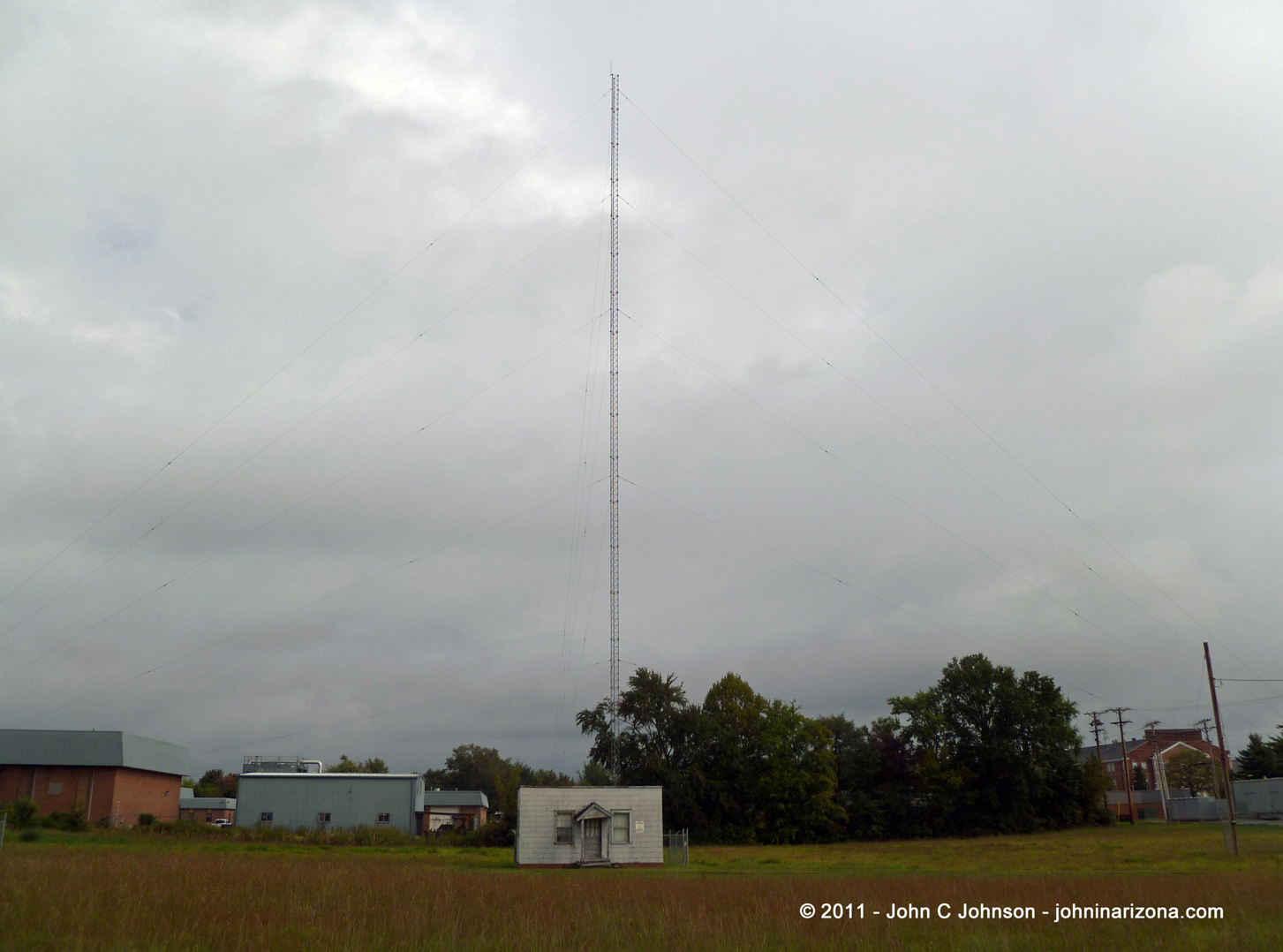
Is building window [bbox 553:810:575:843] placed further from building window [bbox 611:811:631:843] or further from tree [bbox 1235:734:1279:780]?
tree [bbox 1235:734:1279:780]

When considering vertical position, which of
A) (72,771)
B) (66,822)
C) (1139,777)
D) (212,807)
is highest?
(72,771)

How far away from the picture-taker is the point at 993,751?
66.9 meters

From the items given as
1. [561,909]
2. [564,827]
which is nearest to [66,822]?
[564,827]

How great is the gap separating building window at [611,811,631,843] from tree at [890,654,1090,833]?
3615 cm

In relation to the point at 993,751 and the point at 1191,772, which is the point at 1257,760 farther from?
the point at 993,751

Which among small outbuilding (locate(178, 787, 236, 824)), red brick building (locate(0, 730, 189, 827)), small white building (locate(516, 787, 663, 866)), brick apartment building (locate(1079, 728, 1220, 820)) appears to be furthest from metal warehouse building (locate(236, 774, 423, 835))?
brick apartment building (locate(1079, 728, 1220, 820))

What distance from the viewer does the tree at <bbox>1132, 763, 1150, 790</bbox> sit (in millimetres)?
110575

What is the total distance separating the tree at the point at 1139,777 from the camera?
110575 millimetres

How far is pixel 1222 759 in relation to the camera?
3903 cm

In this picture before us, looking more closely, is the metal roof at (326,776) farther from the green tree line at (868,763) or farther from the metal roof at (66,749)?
the green tree line at (868,763)

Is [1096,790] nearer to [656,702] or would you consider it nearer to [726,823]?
[726,823]

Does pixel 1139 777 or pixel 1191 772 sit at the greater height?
pixel 1191 772

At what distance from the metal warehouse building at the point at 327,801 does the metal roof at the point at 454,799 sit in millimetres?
22528

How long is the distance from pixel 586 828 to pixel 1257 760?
77488mm
